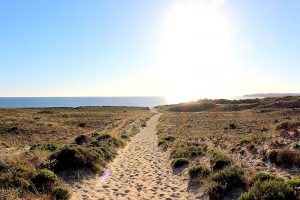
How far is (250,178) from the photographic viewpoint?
11727 mm

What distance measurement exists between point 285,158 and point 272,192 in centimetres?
565

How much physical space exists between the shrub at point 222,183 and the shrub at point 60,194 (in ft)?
17.6

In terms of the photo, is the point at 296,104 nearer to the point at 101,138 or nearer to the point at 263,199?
the point at 101,138

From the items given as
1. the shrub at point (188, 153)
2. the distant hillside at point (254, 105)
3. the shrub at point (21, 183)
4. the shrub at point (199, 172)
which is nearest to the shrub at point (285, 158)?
the shrub at point (199, 172)

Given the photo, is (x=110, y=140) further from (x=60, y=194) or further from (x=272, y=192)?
(x=272, y=192)

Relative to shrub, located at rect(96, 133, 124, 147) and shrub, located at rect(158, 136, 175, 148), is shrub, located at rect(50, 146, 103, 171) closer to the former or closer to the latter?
shrub, located at rect(96, 133, 124, 147)

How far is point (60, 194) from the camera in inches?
448

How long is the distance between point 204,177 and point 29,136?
105 ft

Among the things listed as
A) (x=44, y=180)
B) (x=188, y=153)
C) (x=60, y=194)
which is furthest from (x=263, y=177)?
(x=188, y=153)

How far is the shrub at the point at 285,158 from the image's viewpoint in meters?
13.8

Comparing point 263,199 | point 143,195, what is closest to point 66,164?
point 143,195

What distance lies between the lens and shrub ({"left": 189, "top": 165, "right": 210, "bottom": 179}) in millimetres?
14266

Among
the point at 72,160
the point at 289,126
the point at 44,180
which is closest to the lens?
the point at 44,180

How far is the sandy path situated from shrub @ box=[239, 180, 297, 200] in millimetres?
3230
